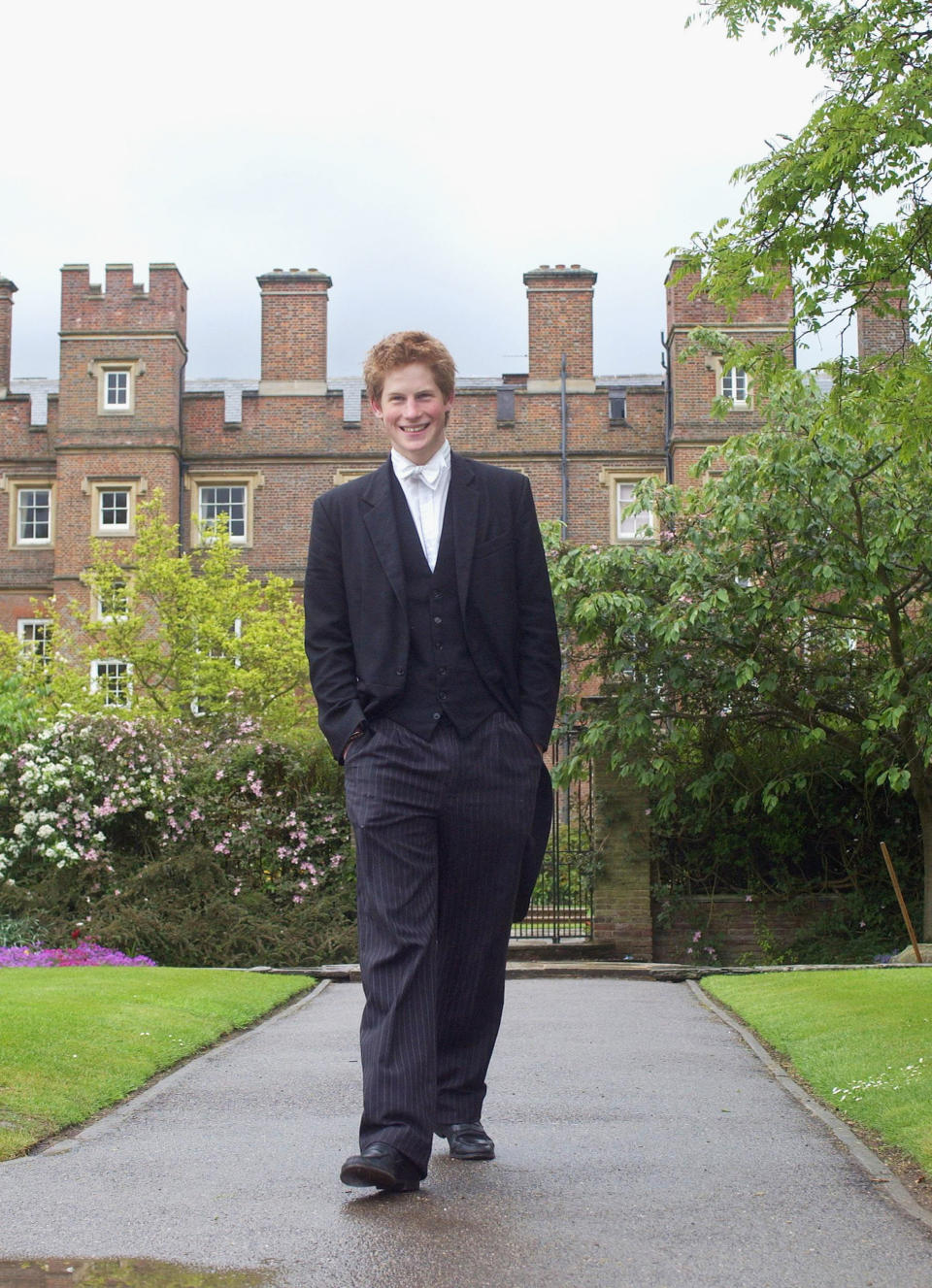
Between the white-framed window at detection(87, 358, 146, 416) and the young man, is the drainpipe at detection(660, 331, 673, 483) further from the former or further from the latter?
the young man

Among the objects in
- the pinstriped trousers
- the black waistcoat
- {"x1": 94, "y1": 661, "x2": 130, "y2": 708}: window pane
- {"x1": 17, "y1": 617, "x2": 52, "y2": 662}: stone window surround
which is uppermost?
{"x1": 17, "y1": 617, "x2": 52, "y2": 662}: stone window surround

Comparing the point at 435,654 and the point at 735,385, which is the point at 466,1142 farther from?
the point at 735,385

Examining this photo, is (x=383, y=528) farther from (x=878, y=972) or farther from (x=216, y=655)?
(x=216, y=655)

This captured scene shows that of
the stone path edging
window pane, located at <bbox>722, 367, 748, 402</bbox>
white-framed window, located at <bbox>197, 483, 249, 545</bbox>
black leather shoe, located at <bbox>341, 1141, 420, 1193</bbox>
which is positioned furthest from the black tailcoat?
white-framed window, located at <bbox>197, 483, 249, 545</bbox>

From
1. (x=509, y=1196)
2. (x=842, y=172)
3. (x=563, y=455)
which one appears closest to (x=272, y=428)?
(x=563, y=455)

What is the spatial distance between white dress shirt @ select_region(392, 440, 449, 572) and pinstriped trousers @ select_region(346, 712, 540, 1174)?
56cm

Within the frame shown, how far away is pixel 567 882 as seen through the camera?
1672cm

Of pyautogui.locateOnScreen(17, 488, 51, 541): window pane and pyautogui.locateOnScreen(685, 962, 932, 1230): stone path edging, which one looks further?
pyautogui.locateOnScreen(17, 488, 51, 541): window pane

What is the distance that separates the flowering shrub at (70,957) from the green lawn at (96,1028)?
1.39 metres

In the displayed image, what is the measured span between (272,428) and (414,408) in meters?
30.1

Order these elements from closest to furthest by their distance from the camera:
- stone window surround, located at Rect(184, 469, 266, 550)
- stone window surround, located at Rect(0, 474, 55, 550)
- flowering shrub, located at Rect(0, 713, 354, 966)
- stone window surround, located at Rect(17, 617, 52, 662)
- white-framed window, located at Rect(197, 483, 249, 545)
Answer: flowering shrub, located at Rect(0, 713, 354, 966), stone window surround, located at Rect(17, 617, 52, 662), stone window surround, located at Rect(184, 469, 266, 550), white-framed window, located at Rect(197, 483, 249, 545), stone window surround, located at Rect(0, 474, 55, 550)

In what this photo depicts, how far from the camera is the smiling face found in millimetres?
4301

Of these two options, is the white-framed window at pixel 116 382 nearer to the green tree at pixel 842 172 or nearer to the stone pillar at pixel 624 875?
the stone pillar at pixel 624 875

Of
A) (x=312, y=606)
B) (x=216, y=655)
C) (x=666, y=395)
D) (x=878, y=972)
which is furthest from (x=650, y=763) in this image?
(x=666, y=395)
